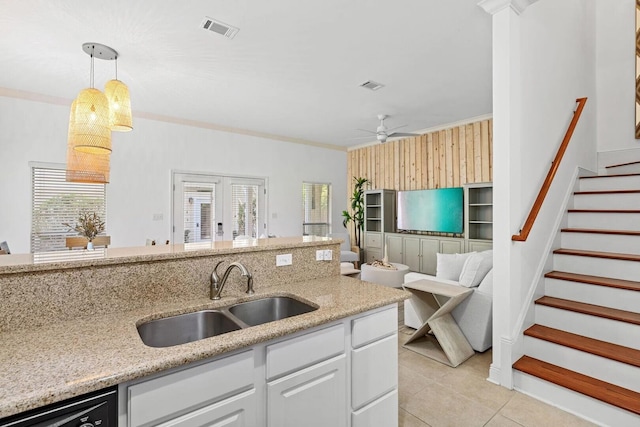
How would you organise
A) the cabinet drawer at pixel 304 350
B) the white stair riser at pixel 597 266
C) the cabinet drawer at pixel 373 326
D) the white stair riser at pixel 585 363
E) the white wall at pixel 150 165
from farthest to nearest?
the white wall at pixel 150 165 < the white stair riser at pixel 597 266 < the white stair riser at pixel 585 363 < the cabinet drawer at pixel 373 326 < the cabinet drawer at pixel 304 350

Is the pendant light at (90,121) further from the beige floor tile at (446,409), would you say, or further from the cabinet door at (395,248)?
the cabinet door at (395,248)

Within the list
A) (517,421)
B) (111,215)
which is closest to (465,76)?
(517,421)

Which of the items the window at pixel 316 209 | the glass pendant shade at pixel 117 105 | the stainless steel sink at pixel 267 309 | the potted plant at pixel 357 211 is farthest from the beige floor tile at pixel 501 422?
the window at pixel 316 209

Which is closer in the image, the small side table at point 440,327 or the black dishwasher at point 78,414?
the black dishwasher at point 78,414

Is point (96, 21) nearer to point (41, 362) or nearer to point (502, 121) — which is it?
point (41, 362)

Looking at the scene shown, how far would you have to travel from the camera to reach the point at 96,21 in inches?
108

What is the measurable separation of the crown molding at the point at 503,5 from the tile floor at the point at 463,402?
2871mm

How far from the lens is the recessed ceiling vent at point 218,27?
→ 2797 mm

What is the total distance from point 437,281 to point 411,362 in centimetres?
86

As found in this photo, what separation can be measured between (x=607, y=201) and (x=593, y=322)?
1490 millimetres

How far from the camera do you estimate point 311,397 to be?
4.65 feet

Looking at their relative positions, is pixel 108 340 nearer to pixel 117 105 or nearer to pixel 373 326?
pixel 373 326

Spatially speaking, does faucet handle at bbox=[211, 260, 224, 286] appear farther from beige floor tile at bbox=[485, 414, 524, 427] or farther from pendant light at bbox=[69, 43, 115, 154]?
pendant light at bbox=[69, 43, 115, 154]

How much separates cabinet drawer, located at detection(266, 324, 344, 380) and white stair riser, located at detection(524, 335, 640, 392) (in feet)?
5.98
